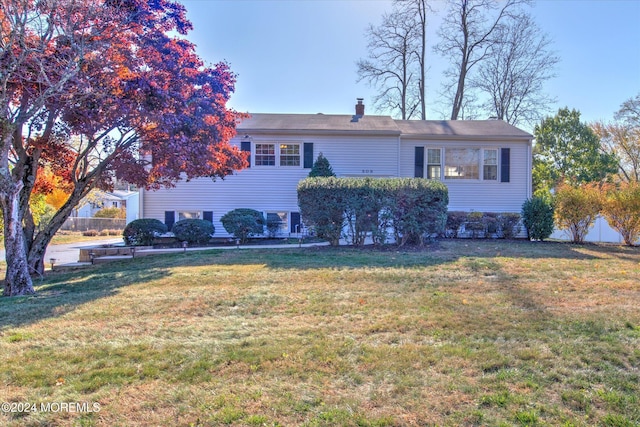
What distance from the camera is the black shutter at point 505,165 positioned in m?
14.4

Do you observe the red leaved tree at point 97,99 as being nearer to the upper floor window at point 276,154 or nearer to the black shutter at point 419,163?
the upper floor window at point 276,154

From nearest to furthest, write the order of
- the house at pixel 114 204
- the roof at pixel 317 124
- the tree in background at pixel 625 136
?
the roof at pixel 317 124 → the tree in background at pixel 625 136 → the house at pixel 114 204

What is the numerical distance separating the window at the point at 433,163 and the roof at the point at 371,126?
659mm

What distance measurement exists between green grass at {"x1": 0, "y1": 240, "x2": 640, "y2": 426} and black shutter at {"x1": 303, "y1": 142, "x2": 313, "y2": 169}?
333 inches

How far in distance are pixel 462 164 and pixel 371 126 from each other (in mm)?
3830

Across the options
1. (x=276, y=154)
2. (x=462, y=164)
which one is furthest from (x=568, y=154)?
(x=276, y=154)

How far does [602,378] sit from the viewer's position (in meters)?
2.66

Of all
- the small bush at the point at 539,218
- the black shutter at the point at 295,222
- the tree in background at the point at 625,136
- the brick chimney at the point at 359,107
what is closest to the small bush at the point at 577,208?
the small bush at the point at 539,218

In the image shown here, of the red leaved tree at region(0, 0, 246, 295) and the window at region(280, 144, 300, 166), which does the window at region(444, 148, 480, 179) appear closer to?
the window at region(280, 144, 300, 166)

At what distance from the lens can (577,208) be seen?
10750mm

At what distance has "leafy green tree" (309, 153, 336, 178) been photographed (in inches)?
528

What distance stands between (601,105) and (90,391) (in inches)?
1178

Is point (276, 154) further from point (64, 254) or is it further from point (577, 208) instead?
point (577, 208)

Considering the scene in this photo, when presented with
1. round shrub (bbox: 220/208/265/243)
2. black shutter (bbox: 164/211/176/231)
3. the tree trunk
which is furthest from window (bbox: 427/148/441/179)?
the tree trunk
